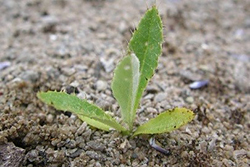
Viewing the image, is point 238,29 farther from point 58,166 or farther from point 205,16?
point 58,166

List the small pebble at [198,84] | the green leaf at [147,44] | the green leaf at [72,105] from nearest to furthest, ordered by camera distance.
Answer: the green leaf at [72,105], the green leaf at [147,44], the small pebble at [198,84]

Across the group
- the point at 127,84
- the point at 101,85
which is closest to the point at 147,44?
the point at 127,84

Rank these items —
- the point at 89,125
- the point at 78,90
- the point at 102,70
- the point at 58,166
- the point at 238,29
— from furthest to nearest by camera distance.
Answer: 1. the point at 238,29
2. the point at 102,70
3. the point at 78,90
4. the point at 89,125
5. the point at 58,166

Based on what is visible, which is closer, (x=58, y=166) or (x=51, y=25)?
(x=58, y=166)

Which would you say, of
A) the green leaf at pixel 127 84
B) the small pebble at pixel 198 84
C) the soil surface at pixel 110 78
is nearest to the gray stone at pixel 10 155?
the soil surface at pixel 110 78

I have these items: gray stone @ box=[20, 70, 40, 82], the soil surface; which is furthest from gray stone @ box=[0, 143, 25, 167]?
gray stone @ box=[20, 70, 40, 82]

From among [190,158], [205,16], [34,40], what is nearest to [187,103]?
[190,158]

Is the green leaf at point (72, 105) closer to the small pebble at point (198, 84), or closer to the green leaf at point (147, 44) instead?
the green leaf at point (147, 44)

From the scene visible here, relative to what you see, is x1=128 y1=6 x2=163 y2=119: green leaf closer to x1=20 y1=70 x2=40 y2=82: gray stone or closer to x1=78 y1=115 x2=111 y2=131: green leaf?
x1=78 y1=115 x2=111 y2=131: green leaf
